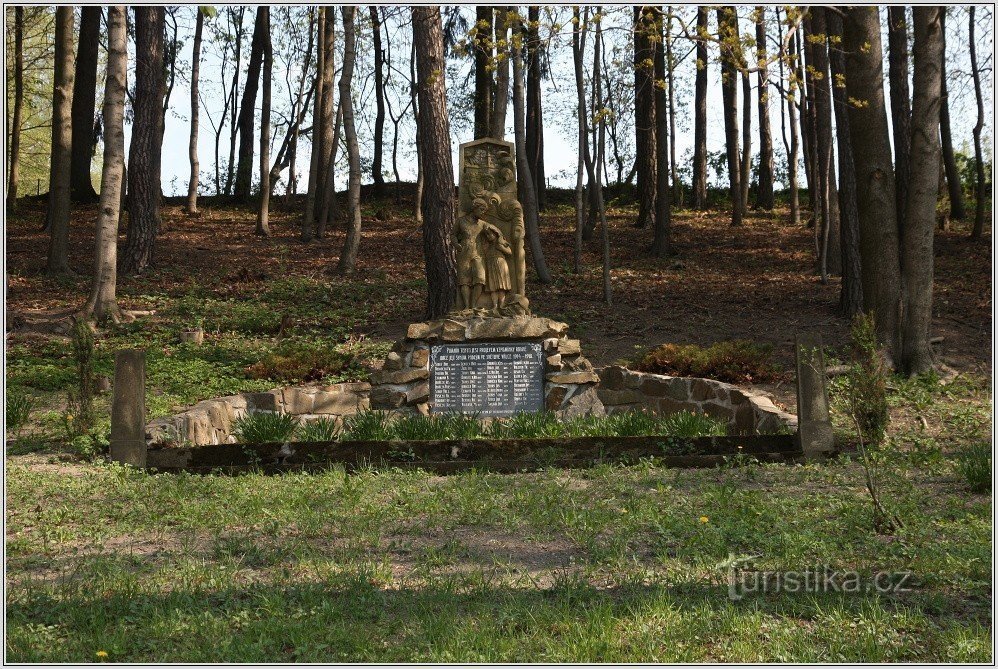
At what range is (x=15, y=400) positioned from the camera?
386 inches

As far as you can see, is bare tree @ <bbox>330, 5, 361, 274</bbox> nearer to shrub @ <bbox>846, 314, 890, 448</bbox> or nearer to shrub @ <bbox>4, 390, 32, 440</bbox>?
shrub @ <bbox>4, 390, 32, 440</bbox>

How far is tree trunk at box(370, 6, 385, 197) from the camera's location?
109ft

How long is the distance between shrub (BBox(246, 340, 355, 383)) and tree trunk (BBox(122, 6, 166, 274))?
26.1 feet

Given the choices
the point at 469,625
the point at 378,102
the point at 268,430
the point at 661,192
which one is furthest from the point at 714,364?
the point at 378,102

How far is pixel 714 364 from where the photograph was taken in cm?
1178

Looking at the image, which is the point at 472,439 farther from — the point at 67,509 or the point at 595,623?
Answer: the point at 595,623

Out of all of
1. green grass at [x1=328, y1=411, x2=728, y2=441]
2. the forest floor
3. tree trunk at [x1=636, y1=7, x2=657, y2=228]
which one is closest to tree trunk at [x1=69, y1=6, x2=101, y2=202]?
tree trunk at [x1=636, y1=7, x2=657, y2=228]

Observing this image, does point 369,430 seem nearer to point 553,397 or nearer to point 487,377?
point 487,377

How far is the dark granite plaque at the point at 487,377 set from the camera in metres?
10.6

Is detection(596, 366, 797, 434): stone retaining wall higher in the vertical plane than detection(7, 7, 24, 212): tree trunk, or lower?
lower

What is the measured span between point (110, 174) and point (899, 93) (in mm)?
15569

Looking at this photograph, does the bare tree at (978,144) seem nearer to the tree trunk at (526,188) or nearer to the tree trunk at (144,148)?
the tree trunk at (526,188)

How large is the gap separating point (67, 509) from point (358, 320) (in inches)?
414

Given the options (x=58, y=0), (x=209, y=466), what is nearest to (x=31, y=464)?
(x=209, y=466)
